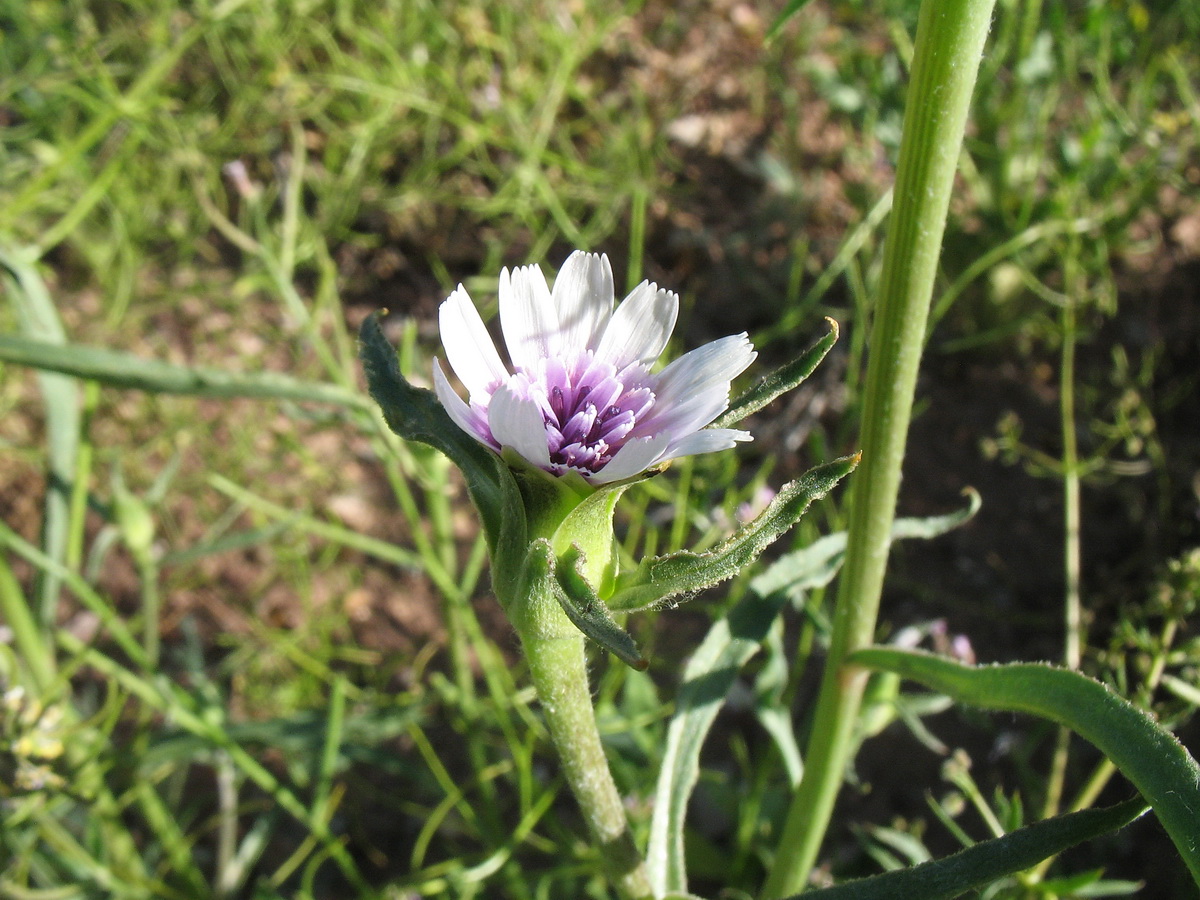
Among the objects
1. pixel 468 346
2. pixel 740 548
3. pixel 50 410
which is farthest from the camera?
pixel 50 410

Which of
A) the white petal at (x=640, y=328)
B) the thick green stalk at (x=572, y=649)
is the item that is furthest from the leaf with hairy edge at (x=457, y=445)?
the white petal at (x=640, y=328)

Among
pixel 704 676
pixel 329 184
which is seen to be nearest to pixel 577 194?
pixel 329 184

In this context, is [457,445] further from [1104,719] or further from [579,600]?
[1104,719]

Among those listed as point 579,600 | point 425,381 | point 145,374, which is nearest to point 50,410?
point 145,374

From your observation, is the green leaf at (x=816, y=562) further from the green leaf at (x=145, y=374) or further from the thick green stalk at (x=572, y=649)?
the green leaf at (x=145, y=374)

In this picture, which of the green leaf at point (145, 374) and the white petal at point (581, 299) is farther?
the green leaf at point (145, 374)

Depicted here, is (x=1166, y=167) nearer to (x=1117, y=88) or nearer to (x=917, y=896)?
(x=1117, y=88)
